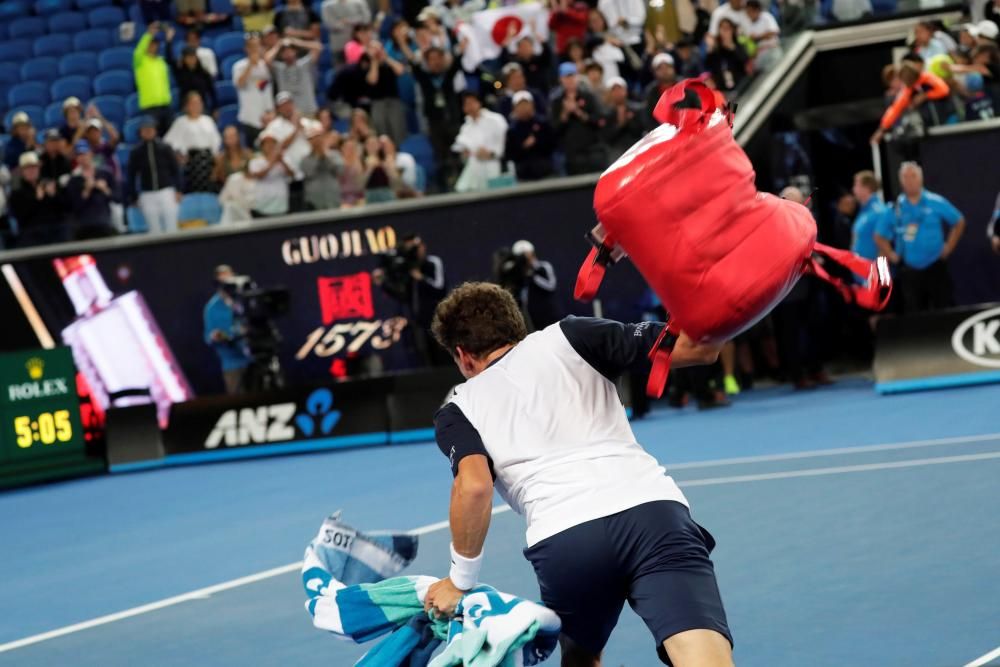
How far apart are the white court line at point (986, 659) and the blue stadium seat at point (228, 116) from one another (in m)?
17.8

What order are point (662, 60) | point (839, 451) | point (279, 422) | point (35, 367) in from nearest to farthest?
point (839, 451)
point (662, 60)
point (279, 422)
point (35, 367)

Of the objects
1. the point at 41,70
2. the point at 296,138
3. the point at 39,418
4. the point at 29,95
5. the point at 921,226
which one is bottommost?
the point at 39,418

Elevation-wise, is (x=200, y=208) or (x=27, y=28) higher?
(x=27, y=28)

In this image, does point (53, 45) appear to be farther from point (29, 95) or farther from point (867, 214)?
point (867, 214)

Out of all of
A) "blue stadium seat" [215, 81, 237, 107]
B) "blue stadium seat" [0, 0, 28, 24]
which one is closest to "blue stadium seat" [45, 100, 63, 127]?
"blue stadium seat" [215, 81, 237, 107]

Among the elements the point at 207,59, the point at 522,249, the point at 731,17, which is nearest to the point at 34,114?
the point at 207,59

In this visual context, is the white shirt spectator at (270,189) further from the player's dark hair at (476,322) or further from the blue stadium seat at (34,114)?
the player's dark hair at (476,322)

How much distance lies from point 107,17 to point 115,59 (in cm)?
142

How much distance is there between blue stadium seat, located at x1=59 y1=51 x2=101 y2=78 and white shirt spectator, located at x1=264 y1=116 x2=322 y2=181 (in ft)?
21.8

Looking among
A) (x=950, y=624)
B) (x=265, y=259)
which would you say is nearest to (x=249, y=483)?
(x=265, y=259)

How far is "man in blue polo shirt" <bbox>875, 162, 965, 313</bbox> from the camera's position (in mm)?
A: 17000

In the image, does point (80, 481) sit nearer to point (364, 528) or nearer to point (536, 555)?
point (364, 528)

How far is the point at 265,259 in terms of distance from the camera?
2066cm

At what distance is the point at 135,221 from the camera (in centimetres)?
2120
